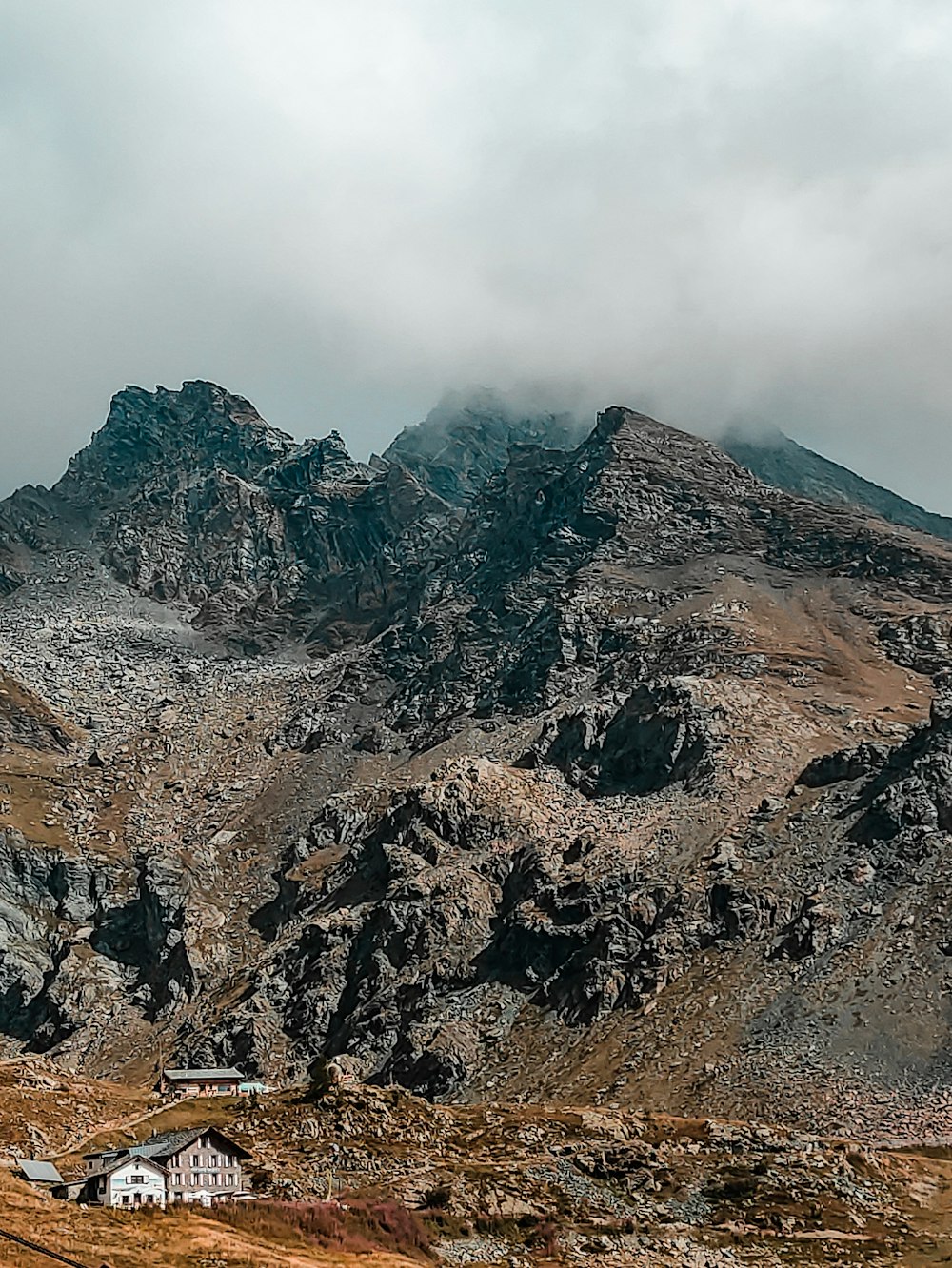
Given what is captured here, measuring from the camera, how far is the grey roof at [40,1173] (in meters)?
95.1

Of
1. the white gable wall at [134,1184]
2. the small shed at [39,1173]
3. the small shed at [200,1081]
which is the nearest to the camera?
the white gable wall at [134,1184]

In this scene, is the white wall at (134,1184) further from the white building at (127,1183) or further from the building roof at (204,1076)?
the building roof at (204,1076)

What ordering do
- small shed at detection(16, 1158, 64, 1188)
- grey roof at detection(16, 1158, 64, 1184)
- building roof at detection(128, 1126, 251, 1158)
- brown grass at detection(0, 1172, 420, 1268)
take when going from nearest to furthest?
brown grass at detection(0, 1172, 420, 1268)
building roof at detection(128, 1126, 251, 1158)
small shed at detection(16, 1158, 64, 1188)
grey roof at detection(16, 1158, 64, 1184)

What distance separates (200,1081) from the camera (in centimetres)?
16650

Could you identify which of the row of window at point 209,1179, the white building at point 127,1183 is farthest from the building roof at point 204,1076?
the white building at point 127,1183

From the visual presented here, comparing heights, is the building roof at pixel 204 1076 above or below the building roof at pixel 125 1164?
below

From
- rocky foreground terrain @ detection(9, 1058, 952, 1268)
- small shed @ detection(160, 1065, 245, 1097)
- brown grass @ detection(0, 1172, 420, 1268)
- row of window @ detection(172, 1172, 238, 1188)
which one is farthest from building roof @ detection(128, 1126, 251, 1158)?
small shed @ detection(160, 1065, 245, 1097)

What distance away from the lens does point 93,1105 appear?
462 feet

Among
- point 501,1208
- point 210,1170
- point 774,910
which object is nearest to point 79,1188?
point 210,1170

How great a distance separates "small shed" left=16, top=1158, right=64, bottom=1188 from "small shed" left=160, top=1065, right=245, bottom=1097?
58.5 metres

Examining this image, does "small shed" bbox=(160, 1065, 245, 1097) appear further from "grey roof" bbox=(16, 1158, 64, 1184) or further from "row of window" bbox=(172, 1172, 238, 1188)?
"row of window" bbox=(172, 1172, 238, 1188)

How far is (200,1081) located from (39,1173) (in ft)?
236

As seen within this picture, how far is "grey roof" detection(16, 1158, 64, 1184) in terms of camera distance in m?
95.1

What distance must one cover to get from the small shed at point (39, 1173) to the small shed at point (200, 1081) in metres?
58.5
